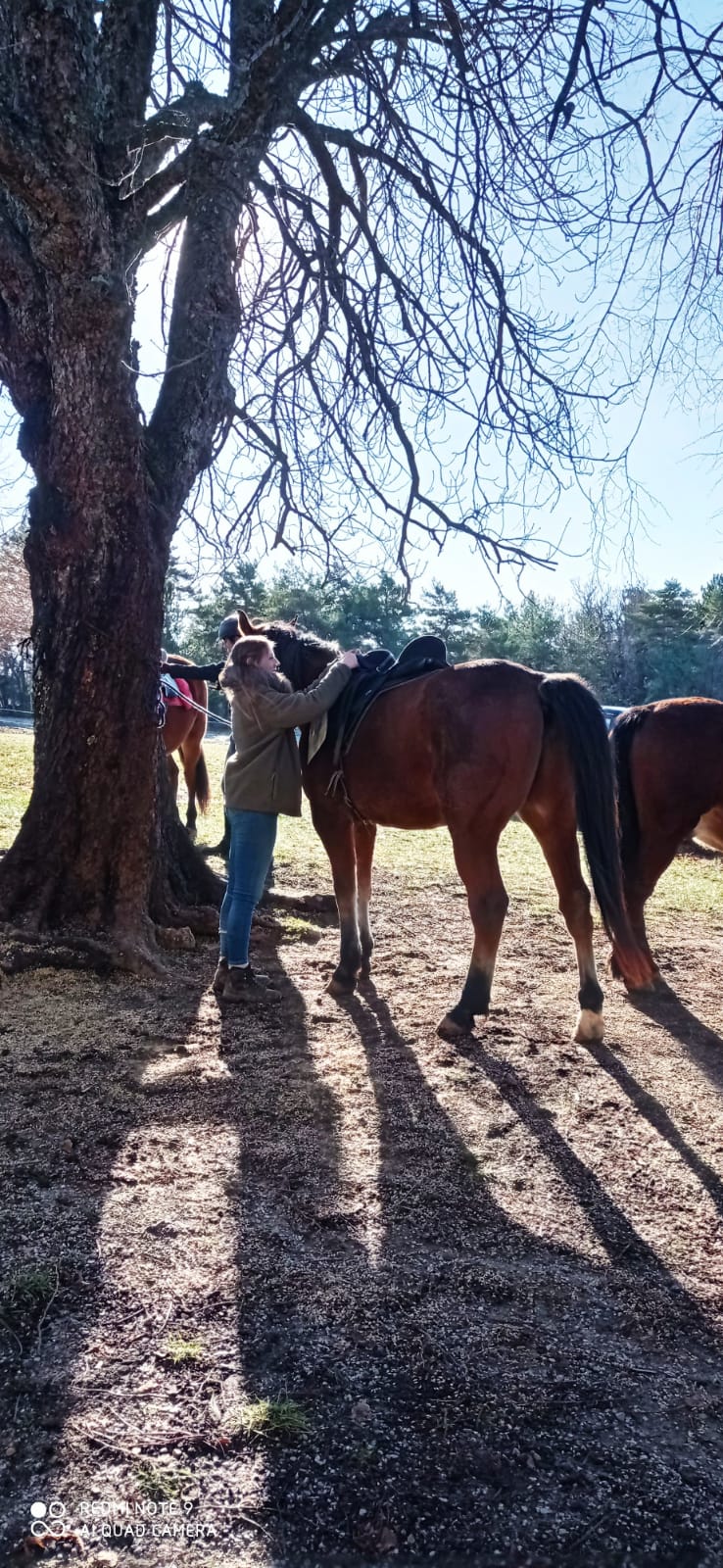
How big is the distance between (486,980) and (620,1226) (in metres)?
1.74

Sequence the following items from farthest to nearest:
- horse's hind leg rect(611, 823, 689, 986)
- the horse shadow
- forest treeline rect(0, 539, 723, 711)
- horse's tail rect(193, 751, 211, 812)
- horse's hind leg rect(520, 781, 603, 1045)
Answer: forest treeline rect(0, 539, 723, 711), horse's tail rect(193, 751, 211, 812), horse's hind leg rect(611, 823, 689, 986), horse's hind leg rect(520, 781, 603, 1045), the horse shadow

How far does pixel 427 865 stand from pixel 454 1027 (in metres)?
4.69

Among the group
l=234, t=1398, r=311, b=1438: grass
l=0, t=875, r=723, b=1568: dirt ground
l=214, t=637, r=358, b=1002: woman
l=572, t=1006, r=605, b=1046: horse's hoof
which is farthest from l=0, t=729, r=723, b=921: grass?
l=234, t=1398, r=311, b=1438: grass

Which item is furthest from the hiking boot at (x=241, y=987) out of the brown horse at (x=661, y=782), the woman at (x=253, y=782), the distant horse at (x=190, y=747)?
the distant horse at (x=190, y=747)

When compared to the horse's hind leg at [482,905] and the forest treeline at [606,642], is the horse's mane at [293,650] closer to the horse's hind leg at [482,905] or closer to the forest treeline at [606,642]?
the horse's hind leg at [482,905]

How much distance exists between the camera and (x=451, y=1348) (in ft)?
6.39

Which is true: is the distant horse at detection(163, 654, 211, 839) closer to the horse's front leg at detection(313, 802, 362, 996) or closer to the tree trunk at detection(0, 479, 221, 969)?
the tree trunk at detection(0, 479, 221, 969)

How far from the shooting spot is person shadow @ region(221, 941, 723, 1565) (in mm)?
1505

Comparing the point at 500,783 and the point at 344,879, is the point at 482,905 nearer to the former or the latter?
the point at 500,783

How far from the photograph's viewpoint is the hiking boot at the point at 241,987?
4.43m

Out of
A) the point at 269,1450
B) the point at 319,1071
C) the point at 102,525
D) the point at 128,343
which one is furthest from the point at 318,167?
the point at 269,1450

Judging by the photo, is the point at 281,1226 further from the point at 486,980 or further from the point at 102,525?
the point at 102,525

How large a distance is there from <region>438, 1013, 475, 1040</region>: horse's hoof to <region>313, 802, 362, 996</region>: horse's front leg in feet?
2.53

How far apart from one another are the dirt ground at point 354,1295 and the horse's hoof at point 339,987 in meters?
0.56
